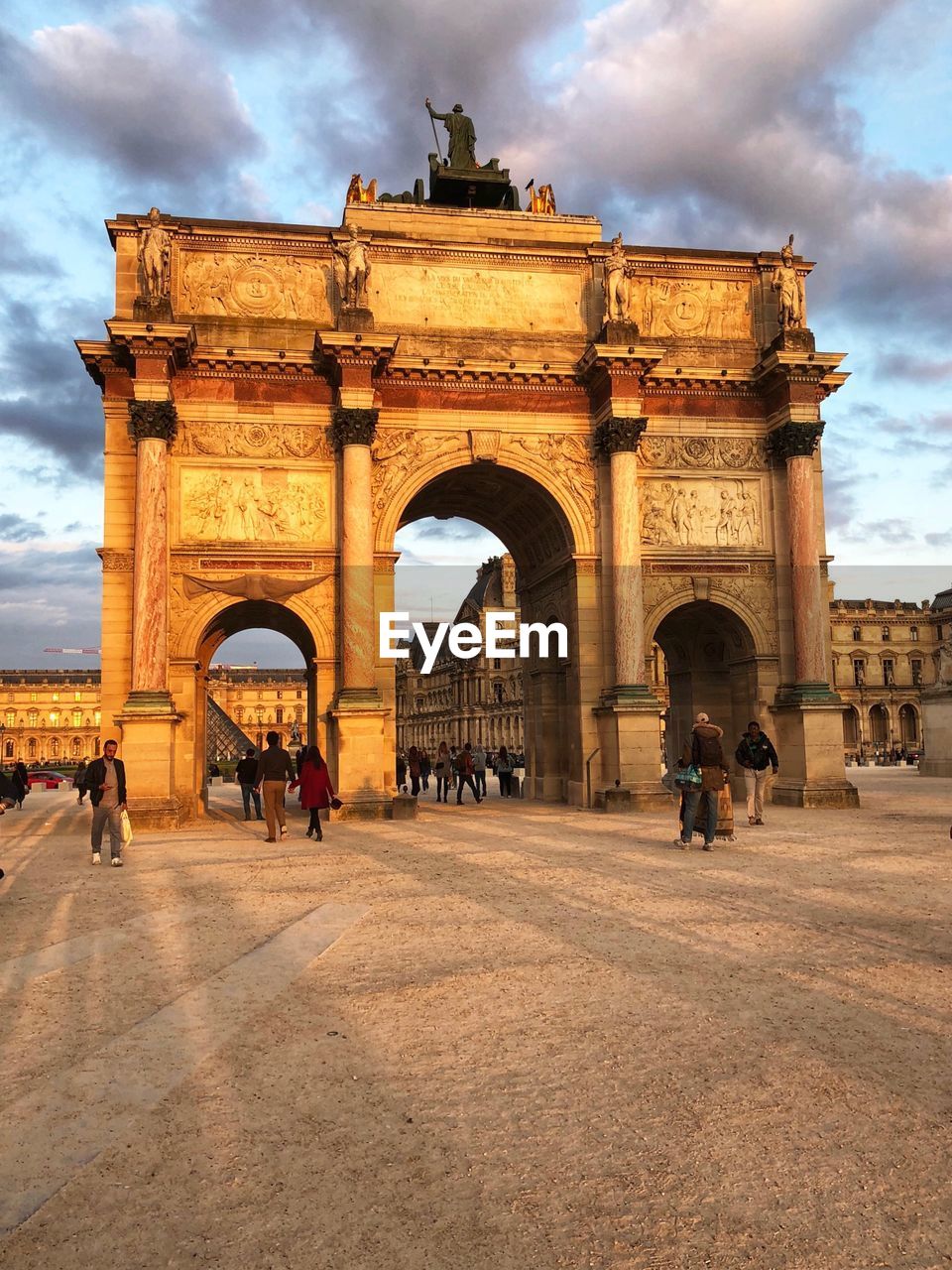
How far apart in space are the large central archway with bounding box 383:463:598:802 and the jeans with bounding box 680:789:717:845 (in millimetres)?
9490

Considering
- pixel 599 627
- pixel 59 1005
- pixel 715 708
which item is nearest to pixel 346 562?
pixel 599 627

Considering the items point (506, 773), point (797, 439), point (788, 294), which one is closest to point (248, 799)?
point (506, 773)

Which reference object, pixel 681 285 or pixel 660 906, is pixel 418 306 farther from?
pixel 660 906

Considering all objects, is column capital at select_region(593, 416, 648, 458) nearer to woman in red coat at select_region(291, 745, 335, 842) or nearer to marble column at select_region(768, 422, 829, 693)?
marble column at select_region(768, 422, 829, 693)

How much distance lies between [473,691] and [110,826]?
9531 centimetres

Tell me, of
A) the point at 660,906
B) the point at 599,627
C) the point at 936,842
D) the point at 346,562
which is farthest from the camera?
the point at 599,627

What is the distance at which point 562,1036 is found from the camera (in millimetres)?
6348

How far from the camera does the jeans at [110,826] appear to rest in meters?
14.9

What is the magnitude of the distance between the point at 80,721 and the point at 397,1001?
159212mm

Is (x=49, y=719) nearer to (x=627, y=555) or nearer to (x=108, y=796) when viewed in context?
(x=627, y=555)

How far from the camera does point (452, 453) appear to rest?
82.8ft

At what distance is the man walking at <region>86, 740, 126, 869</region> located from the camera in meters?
14.7

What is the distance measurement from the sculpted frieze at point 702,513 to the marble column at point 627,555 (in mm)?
786

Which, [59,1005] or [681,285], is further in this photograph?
[681,285]
